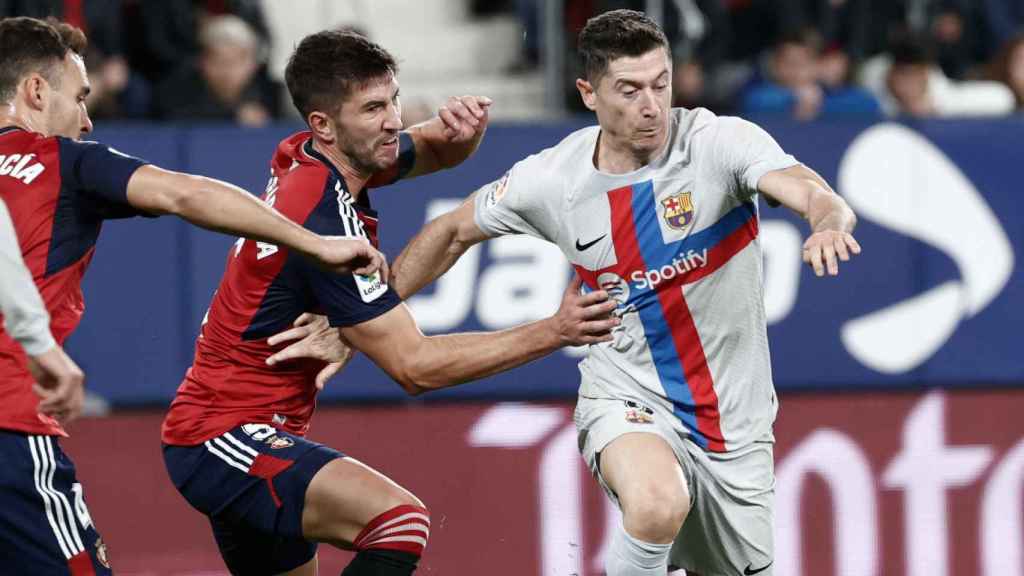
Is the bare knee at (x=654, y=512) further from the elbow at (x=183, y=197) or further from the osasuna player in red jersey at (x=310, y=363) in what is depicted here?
the elbow at (x=183, y=197)

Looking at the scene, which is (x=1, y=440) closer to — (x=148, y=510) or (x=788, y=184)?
(x=788, y=184)

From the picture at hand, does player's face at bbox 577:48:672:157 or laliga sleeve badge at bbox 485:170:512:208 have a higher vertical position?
player's face at bbox 577:48:672:157

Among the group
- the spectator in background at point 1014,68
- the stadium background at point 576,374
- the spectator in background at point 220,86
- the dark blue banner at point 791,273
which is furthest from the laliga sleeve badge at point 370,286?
the spectator in background at point 1014,68

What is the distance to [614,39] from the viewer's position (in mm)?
5621

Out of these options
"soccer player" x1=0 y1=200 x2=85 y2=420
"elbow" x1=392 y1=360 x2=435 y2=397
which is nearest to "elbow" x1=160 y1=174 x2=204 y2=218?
"soccer player" x1=0 y1=200 x2=85 y2=420

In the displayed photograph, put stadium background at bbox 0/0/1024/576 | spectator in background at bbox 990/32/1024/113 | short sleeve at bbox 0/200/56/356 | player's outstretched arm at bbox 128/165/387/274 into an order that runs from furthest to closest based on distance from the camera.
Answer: spectator in background at bbox 990/32/1024/113 < stadium background at bbox 0/0/1024/576 < player's outstretched arm at bbox 128/165/387/274 < short sleeve at bbox 0/200/56/356

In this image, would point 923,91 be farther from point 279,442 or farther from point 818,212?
point 279,442

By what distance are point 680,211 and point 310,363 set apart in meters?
1.34

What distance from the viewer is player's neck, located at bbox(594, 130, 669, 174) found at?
18.7 feet

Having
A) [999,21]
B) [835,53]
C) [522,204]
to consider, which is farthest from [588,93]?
[999,21]

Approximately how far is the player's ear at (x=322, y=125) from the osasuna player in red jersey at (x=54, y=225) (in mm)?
809

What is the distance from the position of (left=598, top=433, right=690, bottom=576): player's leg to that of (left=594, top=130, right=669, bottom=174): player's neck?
919 mm

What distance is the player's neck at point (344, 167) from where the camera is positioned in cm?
557

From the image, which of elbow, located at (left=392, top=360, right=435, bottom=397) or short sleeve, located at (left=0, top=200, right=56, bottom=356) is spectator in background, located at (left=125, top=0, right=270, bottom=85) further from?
short sleeve, located at (left=0, top=200, right=56, bottom=356)
